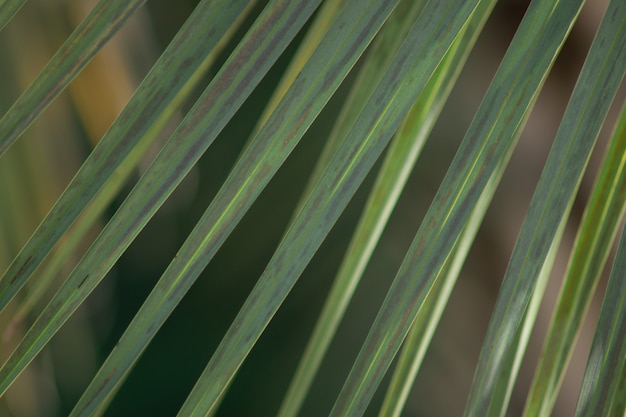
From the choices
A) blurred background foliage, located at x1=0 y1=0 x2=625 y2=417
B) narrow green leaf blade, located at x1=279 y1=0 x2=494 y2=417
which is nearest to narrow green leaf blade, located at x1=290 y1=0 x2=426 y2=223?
narrow green leaf blade, located at x1=279 y1=0 x2=494 y2=417

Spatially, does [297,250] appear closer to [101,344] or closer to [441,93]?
[441,93]

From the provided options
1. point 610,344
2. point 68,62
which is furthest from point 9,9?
point 610,344

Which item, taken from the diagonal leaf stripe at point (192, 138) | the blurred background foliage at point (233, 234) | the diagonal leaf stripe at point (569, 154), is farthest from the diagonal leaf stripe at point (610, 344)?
the blurred background foliage at point (233, 234)

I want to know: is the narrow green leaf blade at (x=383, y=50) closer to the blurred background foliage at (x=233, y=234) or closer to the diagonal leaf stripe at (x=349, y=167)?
the diagonal leaf stripe at (x=349, y=167)

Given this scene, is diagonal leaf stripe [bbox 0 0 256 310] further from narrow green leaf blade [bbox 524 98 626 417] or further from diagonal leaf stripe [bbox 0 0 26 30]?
narrow green leaf blade [bbox 524 98 626 417]

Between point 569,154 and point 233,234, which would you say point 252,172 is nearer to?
point 569,154

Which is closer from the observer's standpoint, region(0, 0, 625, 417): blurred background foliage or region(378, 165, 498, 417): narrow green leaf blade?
region(378, 165, 498, 417): narrow green leaf blade
